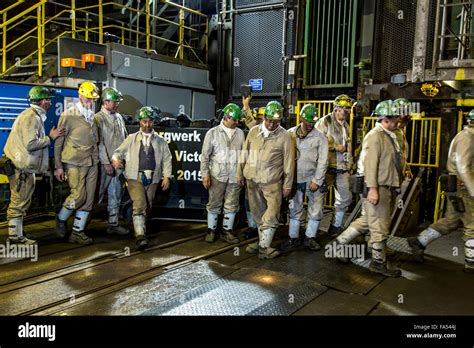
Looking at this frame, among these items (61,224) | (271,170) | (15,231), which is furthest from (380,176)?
(15,231)

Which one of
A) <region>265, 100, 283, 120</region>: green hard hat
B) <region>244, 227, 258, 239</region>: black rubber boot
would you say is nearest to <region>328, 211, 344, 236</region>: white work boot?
<region>244, 227, 258, 239</region>: black rubber boot

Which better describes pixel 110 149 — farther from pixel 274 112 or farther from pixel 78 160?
pixel 274 112

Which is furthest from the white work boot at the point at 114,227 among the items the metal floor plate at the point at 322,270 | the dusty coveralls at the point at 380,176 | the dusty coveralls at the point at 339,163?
the dusty coveralls at the point at 380,176

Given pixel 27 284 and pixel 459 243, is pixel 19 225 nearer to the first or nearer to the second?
pixel 27 284

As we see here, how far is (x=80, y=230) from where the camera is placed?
6.40m

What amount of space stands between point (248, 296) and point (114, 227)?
3.21 meters

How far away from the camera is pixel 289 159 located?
595cm

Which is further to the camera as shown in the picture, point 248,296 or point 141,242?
point 141,242

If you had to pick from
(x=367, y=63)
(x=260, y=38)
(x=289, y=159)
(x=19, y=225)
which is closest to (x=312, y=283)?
(x=289, y=159)

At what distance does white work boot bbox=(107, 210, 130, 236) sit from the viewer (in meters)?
6.96

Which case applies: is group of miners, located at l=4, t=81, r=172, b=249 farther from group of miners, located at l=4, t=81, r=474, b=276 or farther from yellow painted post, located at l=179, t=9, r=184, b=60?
yellow painted post, located at l=179, t=9, r=184, b=60

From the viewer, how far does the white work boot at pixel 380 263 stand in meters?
5.36

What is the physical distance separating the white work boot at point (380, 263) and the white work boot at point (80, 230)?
3.84m

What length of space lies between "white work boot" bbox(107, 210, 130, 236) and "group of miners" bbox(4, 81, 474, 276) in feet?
0.05
